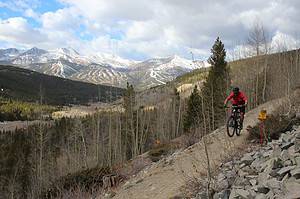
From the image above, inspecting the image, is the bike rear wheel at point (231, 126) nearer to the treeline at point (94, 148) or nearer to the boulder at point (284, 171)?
the boulder at point (284, 171)

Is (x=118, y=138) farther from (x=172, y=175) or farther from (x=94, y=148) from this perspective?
(x=172, y=175)

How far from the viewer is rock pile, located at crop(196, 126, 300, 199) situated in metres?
5.78

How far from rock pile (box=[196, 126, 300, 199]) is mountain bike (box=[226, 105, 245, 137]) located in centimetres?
564

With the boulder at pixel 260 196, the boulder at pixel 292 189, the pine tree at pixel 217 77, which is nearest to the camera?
the boulder at pixel 292 189

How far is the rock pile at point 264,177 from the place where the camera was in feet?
19.0

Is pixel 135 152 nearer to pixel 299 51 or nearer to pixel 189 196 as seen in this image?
pixel 299 51

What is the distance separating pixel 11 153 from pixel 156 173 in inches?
1811

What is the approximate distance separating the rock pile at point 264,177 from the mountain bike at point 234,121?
564 centimetres

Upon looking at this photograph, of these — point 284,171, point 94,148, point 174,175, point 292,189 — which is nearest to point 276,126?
point 174,175

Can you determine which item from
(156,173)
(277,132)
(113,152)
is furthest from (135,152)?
(277,132)

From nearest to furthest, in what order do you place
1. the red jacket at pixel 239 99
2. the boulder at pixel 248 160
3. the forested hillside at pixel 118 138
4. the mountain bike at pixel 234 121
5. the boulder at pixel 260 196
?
1. the boulder at pixel 260 196
2. the boulder at pixel 248 160
3. the red jacket at pixel 239 99
4. the mountain bike at pixel 234 121
5. the forested hillside at pixel 118 138

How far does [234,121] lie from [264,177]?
8594 mm

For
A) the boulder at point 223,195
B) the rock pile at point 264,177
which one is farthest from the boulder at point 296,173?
the boulder at point 223,195

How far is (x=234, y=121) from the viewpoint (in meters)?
15.4
